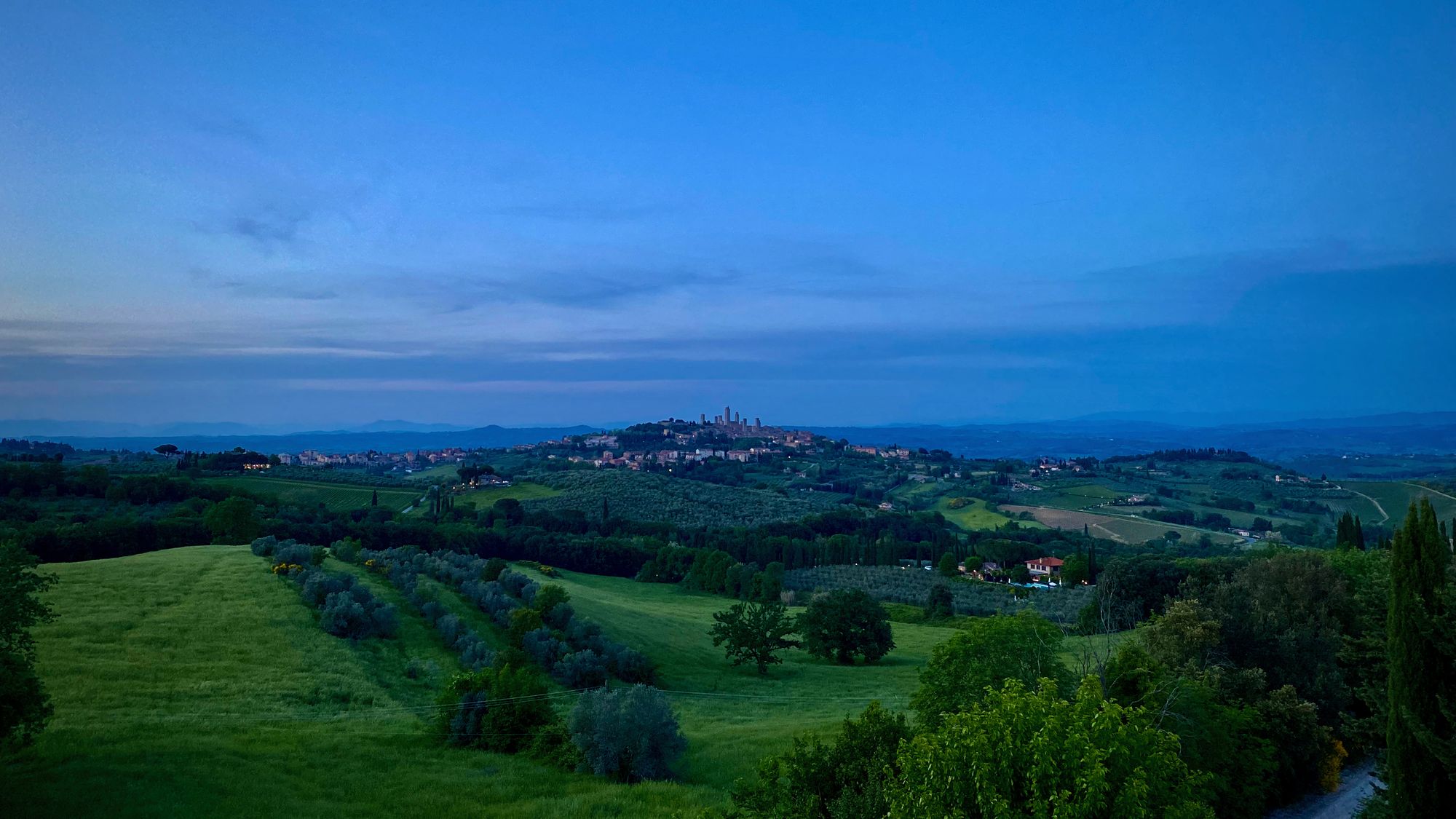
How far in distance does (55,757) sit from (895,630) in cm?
4761

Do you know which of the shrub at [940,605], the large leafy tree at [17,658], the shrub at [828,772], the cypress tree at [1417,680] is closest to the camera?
the shrub at [828,772]

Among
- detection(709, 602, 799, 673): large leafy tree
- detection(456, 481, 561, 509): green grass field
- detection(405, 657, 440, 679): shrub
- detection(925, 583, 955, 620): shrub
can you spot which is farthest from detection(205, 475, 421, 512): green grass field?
detection(925, 583, 955, 620): shrub

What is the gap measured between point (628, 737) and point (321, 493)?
88111 mm

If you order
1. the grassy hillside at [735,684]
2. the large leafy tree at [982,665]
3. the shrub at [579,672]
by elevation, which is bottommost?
the grassy hillside at [735,684]

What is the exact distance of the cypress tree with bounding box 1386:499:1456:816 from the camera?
14703mm

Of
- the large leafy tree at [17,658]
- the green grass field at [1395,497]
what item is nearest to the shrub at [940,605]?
the green grass field at [1395,497]

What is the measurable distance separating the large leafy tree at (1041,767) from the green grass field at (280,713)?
32.6 ft

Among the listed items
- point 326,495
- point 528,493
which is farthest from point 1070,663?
point 528,493

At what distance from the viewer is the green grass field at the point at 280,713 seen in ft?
61.1

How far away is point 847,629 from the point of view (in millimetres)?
46656

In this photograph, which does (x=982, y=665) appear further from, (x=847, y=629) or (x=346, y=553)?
(x=346, y=553)

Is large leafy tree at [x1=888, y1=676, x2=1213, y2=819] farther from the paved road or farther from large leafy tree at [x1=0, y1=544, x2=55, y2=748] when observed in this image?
large leafy tree at [x1=0, y1=544, x2=55, y2=748]

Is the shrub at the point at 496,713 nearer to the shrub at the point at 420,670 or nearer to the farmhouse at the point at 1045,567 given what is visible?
the shrub at the point at 420,670

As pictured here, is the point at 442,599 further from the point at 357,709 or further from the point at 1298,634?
the point at 1298,634
